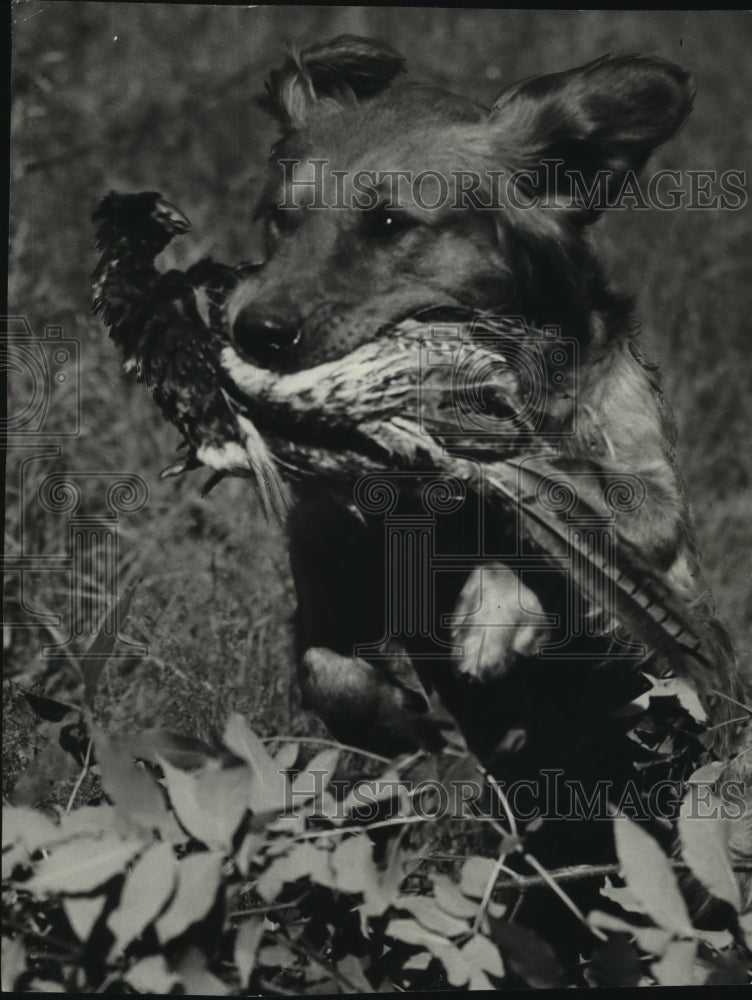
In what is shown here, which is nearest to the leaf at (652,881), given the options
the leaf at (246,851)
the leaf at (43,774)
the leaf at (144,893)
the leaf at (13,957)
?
the leaf at (246,851)

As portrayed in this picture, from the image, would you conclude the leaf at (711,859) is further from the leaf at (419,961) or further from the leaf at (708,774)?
the leaf at (419,961)

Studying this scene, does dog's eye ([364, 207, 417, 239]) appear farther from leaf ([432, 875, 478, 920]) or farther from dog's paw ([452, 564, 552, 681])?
leaf ([432, 875, 478, 920])

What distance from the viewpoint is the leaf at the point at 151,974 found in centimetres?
168

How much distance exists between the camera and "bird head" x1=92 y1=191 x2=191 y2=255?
2307mm

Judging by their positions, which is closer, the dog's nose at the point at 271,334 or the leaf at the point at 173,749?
the leaf at the point at 173,749

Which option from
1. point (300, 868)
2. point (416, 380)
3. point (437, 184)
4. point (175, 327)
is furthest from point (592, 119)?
point (300, 868)

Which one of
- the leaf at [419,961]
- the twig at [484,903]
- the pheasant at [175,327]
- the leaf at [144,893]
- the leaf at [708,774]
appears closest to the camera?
the leaf at [144,893]

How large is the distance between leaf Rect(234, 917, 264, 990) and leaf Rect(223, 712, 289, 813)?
0.55 ft

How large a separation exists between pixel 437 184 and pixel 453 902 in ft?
4.01

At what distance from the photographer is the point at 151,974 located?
1688 millimetres

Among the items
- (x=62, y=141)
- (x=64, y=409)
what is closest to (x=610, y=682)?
(x=64, y=409)

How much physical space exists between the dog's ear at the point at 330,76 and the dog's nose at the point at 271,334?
0.44 meters

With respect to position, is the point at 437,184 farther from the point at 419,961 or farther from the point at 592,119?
the point at 419,961

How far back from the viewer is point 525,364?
2.18 m
